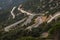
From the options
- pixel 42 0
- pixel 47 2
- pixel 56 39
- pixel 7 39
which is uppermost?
pixel 42 0

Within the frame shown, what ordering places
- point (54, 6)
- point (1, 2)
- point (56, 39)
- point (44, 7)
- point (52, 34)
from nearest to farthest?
point (56, 39) < point (52, 34) < point (54, 6) < point (44, 7) < point (1, 2)

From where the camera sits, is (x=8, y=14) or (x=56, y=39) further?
(x=8, y=14)

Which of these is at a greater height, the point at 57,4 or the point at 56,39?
the point at 57,4

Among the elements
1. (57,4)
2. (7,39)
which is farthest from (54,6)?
(7,39)

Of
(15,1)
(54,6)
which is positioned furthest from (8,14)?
(15,1)

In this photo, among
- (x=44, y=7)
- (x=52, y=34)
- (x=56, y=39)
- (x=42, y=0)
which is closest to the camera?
(x=56, y=39)

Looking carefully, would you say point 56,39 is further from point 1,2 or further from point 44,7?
point 1,2

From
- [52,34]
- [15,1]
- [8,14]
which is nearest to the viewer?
[52,34]

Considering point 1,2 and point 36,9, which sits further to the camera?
point 1,2

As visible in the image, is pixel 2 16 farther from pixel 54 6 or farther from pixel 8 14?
pixel 54 6
